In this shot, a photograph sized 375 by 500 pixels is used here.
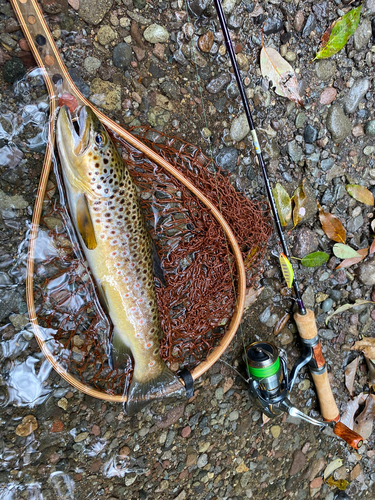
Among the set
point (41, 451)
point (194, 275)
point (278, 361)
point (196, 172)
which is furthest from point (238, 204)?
point (41, 451)

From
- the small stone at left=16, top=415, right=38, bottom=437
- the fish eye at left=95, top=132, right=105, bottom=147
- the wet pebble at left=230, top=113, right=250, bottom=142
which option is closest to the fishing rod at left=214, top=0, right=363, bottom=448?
the wet pebble at left=230, top=113, right=250, bottom=142

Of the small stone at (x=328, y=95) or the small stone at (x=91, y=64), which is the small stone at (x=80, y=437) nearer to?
the small stone at (x=91, y=64)

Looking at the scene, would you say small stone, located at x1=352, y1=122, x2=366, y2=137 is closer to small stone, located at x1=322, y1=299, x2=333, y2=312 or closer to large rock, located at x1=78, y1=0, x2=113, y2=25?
small stone, located at x1=322, y1=299, x2=333, y2=312

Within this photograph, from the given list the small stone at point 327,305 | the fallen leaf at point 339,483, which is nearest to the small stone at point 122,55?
the small stone at point 327,305

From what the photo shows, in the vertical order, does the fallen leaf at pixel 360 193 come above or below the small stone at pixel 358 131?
below

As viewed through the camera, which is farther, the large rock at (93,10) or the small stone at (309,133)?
the small stone at (309,133)

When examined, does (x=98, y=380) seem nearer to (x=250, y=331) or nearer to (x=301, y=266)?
(x=250, y=331)
